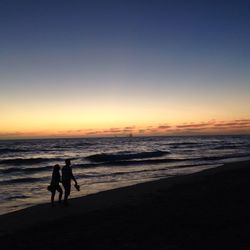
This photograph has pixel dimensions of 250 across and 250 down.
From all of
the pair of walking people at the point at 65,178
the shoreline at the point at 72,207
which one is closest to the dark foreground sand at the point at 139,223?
the shoreline at the point at 72,207

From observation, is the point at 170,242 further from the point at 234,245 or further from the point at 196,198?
the point at 196,198

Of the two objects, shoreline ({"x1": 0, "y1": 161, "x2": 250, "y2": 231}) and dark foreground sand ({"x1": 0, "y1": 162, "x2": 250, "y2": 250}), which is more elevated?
dark foreground sand ({"x1": 0, "y1": 162, "x2": 250, "y2": 250})

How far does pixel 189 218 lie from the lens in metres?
9.84

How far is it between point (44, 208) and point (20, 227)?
2.82 metres

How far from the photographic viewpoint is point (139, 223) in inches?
378

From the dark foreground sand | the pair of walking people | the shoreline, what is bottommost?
the shoreline

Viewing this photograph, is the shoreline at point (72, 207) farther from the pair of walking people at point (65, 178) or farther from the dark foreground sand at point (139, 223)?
the pair of walking people at point (65, 178)

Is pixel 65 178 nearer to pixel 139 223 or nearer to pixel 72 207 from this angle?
pixel 72 207

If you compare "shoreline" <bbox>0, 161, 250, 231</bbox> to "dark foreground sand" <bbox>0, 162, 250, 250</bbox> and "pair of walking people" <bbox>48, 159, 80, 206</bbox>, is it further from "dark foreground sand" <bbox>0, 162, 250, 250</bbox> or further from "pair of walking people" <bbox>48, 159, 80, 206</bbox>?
"pair of walking people" <bbox>48, 159, 80, 206</bbox>

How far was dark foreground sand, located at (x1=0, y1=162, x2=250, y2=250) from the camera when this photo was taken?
7.80 meters

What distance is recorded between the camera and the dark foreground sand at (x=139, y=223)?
780 cm

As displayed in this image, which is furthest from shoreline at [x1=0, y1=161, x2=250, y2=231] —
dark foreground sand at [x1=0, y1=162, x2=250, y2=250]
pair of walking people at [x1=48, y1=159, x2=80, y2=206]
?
pair of walking people at [x1=48, y1=159, x2=80, y2=206]

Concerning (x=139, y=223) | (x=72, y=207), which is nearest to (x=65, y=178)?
(x=72, y=207)

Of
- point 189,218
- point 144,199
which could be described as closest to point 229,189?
point 144,199
